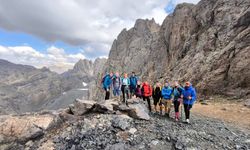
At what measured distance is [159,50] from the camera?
66250 millimetres

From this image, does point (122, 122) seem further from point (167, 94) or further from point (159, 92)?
point (159, 92)

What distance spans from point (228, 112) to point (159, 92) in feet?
26.5

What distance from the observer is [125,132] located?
14883 millimetres

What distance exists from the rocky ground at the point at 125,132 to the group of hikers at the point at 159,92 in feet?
4.01

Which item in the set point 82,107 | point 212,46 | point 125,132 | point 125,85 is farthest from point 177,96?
point 212,46

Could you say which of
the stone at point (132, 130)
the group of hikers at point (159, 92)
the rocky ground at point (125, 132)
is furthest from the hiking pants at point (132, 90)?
the stone at point (132, 130)

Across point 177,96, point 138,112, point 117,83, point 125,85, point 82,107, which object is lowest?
point 138,112

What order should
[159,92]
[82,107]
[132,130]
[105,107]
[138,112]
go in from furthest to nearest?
[159,92]
[82,107]
[105,107]
[138,112]
[132,130]

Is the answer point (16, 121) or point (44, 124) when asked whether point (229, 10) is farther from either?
point (16, 121)

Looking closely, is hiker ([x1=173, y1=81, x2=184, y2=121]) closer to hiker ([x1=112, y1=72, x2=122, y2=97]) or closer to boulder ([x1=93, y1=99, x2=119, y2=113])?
boulder ([x1=93, y1=99, x2=119, y2=113])

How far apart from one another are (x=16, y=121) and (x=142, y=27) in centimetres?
11492

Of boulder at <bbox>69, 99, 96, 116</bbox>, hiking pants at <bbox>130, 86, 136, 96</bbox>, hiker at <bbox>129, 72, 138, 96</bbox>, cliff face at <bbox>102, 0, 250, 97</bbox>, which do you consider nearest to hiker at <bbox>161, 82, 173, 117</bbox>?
hiker at <bbox>129, 72, 138, 96</bbox>

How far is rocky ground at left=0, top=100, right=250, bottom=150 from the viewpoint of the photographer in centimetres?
1348

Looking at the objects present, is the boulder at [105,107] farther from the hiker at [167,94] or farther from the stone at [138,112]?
the hiker at [167,94]
